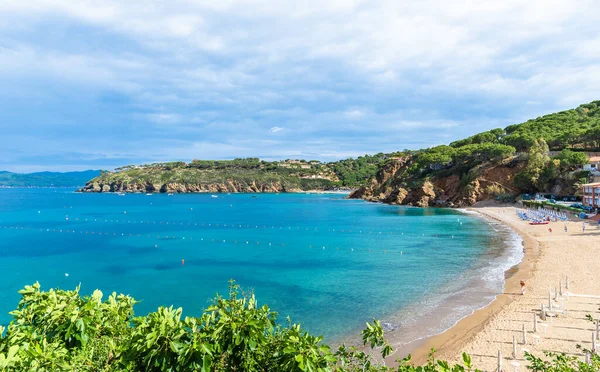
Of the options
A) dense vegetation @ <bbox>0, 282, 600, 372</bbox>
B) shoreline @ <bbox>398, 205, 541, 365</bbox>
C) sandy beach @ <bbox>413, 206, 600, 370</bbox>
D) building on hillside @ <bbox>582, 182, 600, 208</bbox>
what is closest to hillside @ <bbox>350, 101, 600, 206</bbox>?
building on hillside @ <bbox>582, 182, 600, 208</bbox>

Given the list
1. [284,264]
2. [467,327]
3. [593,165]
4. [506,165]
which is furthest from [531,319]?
[506,165]

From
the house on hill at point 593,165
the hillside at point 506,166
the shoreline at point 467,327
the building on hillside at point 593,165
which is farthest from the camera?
the hillside at point 506,166

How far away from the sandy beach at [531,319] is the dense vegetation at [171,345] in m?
11.4

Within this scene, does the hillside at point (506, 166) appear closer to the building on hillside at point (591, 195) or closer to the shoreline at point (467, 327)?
the building on hillside at point (591, 195)

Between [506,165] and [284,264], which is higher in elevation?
[506,165]

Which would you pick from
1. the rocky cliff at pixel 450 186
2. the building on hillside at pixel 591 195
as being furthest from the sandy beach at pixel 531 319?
the rocky cliff at pixel 450 186

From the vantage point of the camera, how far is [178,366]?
19.4 ft

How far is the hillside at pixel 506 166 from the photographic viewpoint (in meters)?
85.0

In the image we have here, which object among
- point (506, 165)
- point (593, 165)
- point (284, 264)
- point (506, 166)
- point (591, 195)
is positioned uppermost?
point (506, 165)

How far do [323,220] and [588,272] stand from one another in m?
53.3

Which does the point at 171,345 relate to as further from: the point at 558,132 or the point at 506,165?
the point at 558,132

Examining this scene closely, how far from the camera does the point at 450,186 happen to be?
344ft

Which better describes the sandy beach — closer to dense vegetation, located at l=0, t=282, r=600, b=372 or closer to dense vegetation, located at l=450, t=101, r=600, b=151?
dense vegetation, located at l=0, t=282, r=600, b=372

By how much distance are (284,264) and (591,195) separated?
60.0m
